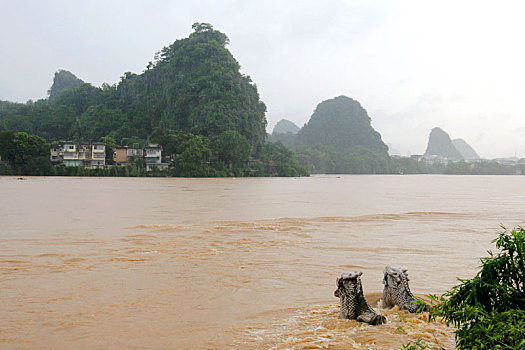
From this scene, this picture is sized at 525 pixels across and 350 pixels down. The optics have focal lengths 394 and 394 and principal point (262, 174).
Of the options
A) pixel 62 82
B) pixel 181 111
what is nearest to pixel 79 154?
pixel 181 111

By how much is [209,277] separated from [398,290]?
194cm

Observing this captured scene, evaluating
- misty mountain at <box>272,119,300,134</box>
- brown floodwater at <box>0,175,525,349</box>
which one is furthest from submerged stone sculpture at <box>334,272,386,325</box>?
misty mountain at <box>272,119,300,134</box>

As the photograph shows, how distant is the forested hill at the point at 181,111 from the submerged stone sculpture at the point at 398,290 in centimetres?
3817

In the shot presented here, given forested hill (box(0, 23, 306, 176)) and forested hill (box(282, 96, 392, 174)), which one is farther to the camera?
forested hill (box(282, 96, 392, 174))

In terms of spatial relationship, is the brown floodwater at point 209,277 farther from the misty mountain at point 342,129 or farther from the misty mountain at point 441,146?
the misty mountain at point 441,146

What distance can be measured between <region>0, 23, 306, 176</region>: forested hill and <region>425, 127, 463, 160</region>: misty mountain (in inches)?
4555

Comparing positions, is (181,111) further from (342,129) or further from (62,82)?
(342,129)

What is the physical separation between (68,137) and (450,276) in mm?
59641

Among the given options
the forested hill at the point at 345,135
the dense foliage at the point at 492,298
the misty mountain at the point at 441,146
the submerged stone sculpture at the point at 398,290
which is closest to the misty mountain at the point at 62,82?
the forested hill at the point at 345,135

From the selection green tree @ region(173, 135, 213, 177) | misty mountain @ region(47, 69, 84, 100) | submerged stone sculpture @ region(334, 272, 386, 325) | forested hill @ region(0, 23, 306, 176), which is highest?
misty mountain @ region(47, 69, 84, 100)

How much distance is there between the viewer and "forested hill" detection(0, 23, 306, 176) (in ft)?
151

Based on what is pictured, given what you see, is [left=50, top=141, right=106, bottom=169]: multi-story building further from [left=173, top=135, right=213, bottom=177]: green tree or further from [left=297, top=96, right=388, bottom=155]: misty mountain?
[left=297, top=96, right=388, bottom=155]: misty mountain

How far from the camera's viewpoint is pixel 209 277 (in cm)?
420

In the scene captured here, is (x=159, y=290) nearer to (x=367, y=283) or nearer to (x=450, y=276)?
(x=367, y=283)
